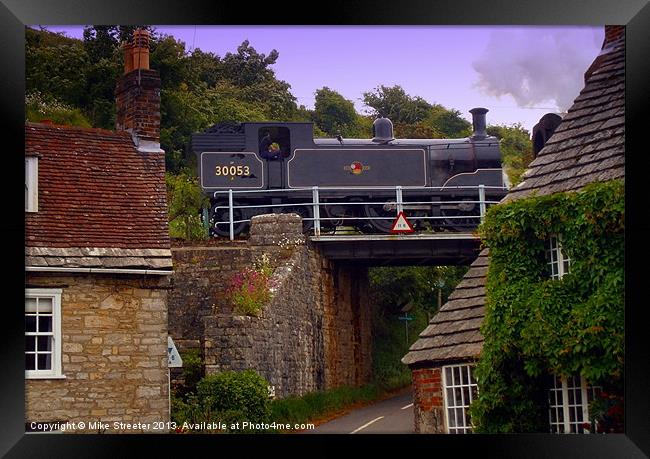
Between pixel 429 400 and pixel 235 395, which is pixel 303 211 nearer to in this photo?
pixel 235 395

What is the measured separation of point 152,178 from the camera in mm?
17766

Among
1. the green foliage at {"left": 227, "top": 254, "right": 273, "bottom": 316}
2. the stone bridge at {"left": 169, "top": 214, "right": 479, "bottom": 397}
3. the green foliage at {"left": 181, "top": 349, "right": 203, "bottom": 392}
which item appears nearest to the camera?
the green foliage at {"left": 181, "top": 349, "right": 203, "bottom": 392}

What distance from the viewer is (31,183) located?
16.7 m

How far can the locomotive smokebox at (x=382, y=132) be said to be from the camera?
2481 centimetres

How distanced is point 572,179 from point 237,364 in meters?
5.48

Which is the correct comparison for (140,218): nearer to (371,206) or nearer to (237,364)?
(237,364)

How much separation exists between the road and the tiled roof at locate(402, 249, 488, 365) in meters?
1.35

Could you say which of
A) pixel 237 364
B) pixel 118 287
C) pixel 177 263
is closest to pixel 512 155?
pixel 177 263

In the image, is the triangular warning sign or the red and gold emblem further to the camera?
the red and gold emblem

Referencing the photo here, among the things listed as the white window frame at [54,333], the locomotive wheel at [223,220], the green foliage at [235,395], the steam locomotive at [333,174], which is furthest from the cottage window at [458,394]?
the locomotive wheel at [223,220]

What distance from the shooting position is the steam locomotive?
2473 cm

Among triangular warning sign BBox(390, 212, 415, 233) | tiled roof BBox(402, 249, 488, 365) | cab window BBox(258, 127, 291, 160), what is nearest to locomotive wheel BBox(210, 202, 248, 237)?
cab window BBox(258, 127, 291, 160)

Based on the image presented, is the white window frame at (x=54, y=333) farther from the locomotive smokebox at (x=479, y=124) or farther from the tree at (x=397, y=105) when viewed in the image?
the locomotive smokebox at (x=479, y=124)

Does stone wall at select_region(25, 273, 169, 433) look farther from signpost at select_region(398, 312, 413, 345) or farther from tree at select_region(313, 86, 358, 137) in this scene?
signpost at select_region(398, 312, 413, 345)
